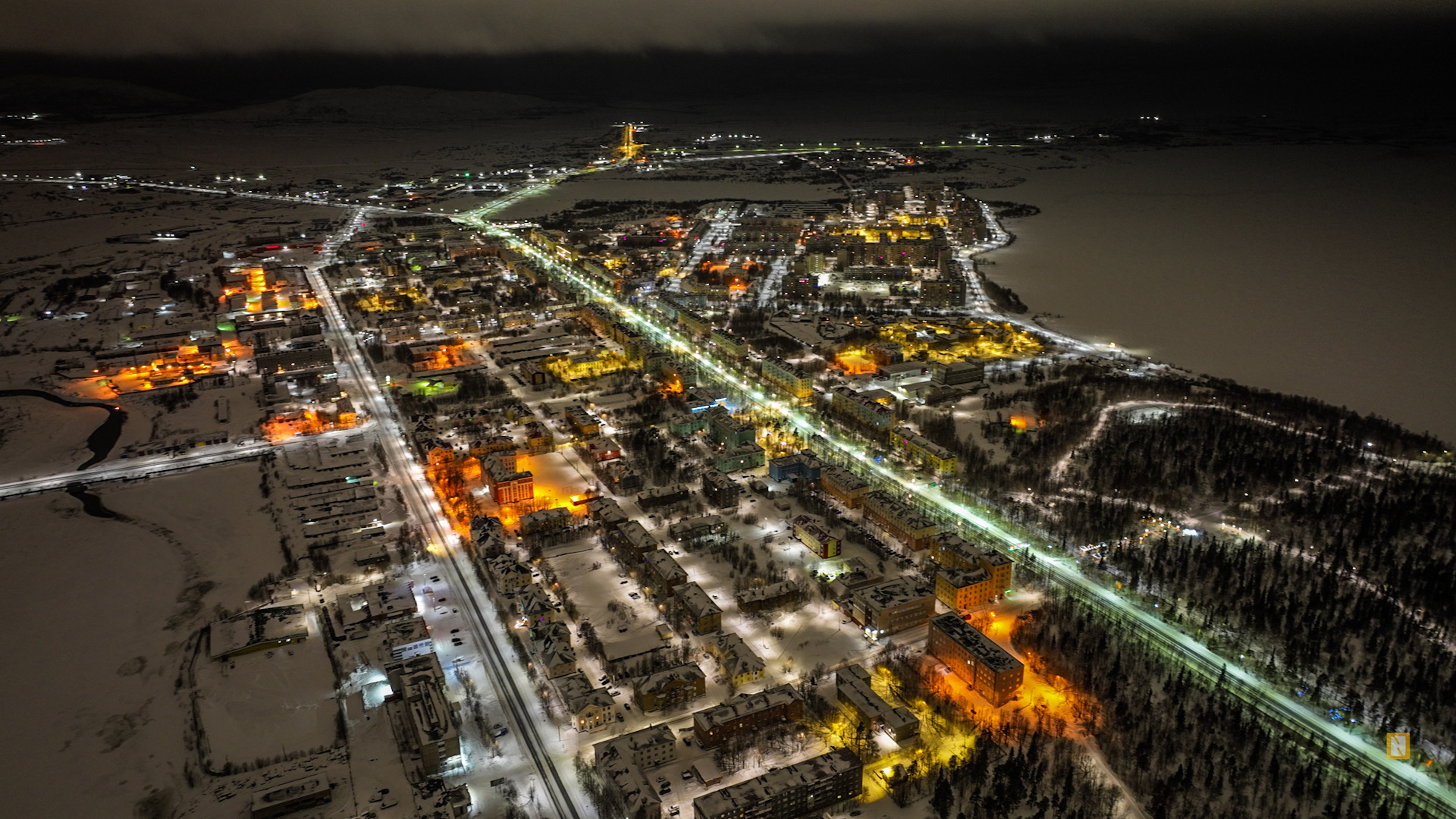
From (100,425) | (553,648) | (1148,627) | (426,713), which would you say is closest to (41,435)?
(100,425)

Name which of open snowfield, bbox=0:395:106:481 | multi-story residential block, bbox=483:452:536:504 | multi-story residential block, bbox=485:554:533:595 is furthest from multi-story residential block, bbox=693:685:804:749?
open snowfield, bbox=0:395:106:481

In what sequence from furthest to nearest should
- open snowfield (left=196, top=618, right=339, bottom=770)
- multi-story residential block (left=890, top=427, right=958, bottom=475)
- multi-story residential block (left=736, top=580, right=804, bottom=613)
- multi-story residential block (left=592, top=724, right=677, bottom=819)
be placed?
multi-story residential block (left=890, top=427, right=958, bottom=475) → multi-story residential block (left=736, top=580, right=804, bottom=613) → open snowfield (left=196, top=618, right=339, bottom=770) → multi-story residential block (left=592, top=724, right=677, bottom=819)

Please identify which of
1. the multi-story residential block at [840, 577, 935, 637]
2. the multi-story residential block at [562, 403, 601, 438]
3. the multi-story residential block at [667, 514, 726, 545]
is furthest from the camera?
the multi-story residential block at [562, 403, 601, 438]

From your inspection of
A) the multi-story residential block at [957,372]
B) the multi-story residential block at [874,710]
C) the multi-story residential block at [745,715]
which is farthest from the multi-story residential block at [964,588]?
the multi-story residential block at [957,372]

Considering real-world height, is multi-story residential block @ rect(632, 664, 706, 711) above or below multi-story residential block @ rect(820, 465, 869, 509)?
below

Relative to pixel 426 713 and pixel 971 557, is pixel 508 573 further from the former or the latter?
pixel 971 557

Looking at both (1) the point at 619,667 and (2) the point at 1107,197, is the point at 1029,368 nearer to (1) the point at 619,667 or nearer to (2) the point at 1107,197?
(1) the point at 619,667

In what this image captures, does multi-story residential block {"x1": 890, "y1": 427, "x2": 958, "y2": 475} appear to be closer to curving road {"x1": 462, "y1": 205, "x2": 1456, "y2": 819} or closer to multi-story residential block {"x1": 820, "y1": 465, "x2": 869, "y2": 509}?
curving road {"x1": 462, "y1": 205, "x2": 1456, "y2": 819}
